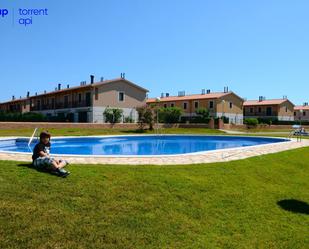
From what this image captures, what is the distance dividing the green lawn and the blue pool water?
9.75 meters

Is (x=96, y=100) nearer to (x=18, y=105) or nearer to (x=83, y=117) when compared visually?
(x=83, y=117)

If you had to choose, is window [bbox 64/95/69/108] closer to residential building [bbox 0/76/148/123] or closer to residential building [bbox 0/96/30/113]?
residential building [bbox 0/76/148/123]

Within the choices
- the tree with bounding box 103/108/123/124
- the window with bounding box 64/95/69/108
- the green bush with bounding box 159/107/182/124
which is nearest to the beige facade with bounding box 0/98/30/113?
the window with bounding box 64/95/69/108

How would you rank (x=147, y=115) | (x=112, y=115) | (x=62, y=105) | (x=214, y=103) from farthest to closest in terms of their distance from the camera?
1. (x=214, y=103)
2. (x=62, y=105)
3. (x=112, y=115)
4. (x=147, y=115)

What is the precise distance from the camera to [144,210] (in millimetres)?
6246

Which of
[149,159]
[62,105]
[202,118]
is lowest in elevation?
[149,159]

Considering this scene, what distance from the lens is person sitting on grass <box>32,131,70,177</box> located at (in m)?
7.36

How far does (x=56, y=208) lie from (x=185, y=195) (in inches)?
111

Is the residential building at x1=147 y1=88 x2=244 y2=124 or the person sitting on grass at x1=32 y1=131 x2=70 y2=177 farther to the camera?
the residential building at x1=147 y1=88 x2=244 y2=124

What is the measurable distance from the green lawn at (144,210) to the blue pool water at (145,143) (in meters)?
9.75

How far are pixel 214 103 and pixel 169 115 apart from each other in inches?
491

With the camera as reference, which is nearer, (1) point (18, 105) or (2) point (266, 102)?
(1) point (18, 105)

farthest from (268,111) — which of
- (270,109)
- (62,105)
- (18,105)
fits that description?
(18,105)

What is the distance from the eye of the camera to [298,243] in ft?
18.8
